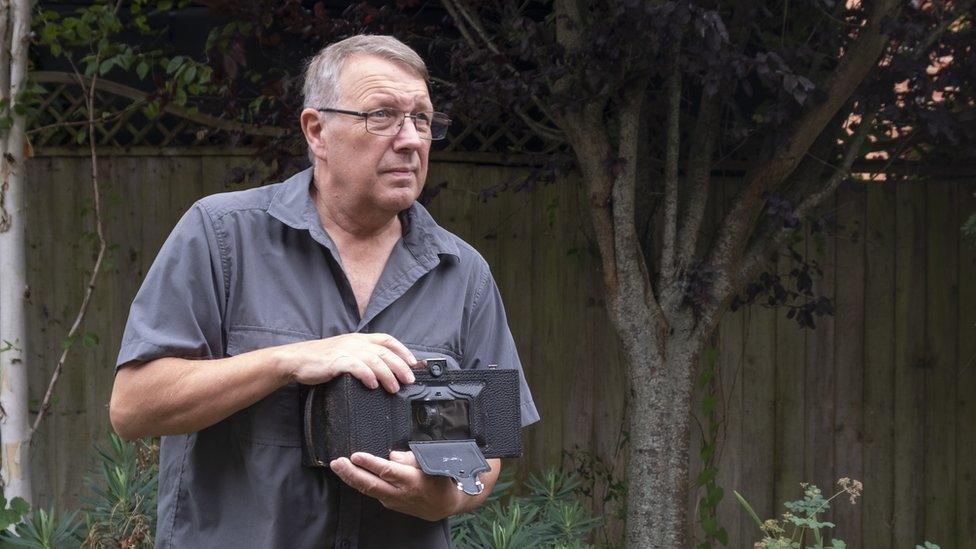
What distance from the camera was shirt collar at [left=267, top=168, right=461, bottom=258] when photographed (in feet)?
6.52

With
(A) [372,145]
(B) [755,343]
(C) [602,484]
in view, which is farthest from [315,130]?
(B) [755,343]

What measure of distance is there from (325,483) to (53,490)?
12.3 ft

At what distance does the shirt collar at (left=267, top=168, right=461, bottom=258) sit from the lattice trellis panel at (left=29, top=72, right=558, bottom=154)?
261 cm

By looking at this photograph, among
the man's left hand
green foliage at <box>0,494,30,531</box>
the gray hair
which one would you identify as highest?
the gray hair

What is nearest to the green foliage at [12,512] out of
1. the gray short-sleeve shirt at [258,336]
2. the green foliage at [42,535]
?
the green foliage at [42,535]

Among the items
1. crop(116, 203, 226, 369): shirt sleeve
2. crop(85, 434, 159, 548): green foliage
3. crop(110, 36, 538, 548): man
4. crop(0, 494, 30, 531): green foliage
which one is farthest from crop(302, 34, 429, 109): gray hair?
crop(0, 494, 30, 531): green foliage

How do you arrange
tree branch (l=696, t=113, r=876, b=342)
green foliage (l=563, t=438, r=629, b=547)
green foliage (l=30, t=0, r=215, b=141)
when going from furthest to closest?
1. green foliage (l=563, t=438, r=629, b=547)
2. green foliage (l=30, t=0, r=215, b=141)
3. tree branch (l=696, t=113, r=876, b=342)

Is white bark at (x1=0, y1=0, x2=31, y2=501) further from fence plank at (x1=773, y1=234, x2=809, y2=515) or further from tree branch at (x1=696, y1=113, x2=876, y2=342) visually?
fence plank at (x1=773, y1=234, x2=809, y2=515)

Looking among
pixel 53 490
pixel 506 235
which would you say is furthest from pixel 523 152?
pixel 53 490

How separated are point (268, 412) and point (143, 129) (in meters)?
3.55

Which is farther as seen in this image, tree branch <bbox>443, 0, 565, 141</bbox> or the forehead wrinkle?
tree branch <bbox>443, 0, 565, 141</bbox>

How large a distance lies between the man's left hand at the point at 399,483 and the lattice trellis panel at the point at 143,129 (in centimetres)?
305

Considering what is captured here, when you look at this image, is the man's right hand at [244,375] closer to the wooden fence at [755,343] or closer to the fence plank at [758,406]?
the wooden fence at [755,343]

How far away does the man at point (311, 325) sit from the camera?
1791 millimetres
